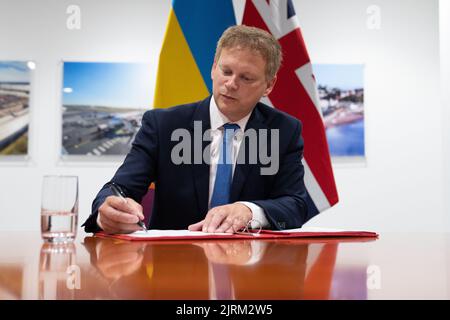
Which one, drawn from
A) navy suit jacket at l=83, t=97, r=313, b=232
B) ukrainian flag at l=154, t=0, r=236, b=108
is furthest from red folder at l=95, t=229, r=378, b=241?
ukrainian flag at l=154, t=0, r=236, b=108

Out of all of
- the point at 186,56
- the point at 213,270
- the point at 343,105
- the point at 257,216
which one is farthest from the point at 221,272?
the point at 343,105

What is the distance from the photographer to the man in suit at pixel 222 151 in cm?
194

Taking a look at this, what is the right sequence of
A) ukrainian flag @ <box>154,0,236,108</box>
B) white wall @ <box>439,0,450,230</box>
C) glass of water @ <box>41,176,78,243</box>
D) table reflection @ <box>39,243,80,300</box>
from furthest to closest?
white wall @ <box>439,0,450,230</box> < ukrainian flag @ <box>154,0,236,108</box> < glass of water @ <box>41,176,78,243</box> < table reflection @ <box>39,243,80,300</box>

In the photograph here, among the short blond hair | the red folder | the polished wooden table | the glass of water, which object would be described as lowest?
the red folder

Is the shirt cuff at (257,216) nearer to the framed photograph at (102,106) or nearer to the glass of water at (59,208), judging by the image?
the glass of water at (59,208)

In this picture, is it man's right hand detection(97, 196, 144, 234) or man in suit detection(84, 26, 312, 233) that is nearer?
man's right hand detection(97, 196, 144, 234)

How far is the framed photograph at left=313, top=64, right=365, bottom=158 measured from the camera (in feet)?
16.1

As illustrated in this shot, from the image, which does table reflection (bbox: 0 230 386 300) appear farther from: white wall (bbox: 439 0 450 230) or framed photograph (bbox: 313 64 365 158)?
framed photograph (bbox: 313 64 365 158)

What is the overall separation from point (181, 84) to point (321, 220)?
96.5 inches

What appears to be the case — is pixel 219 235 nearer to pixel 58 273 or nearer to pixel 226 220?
pixel 226 220

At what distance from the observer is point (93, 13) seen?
15.9ft

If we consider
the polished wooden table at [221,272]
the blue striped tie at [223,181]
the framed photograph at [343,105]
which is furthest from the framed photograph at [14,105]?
the polished wooden table at [221,272]

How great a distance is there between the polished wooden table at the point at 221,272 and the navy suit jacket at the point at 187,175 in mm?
830
